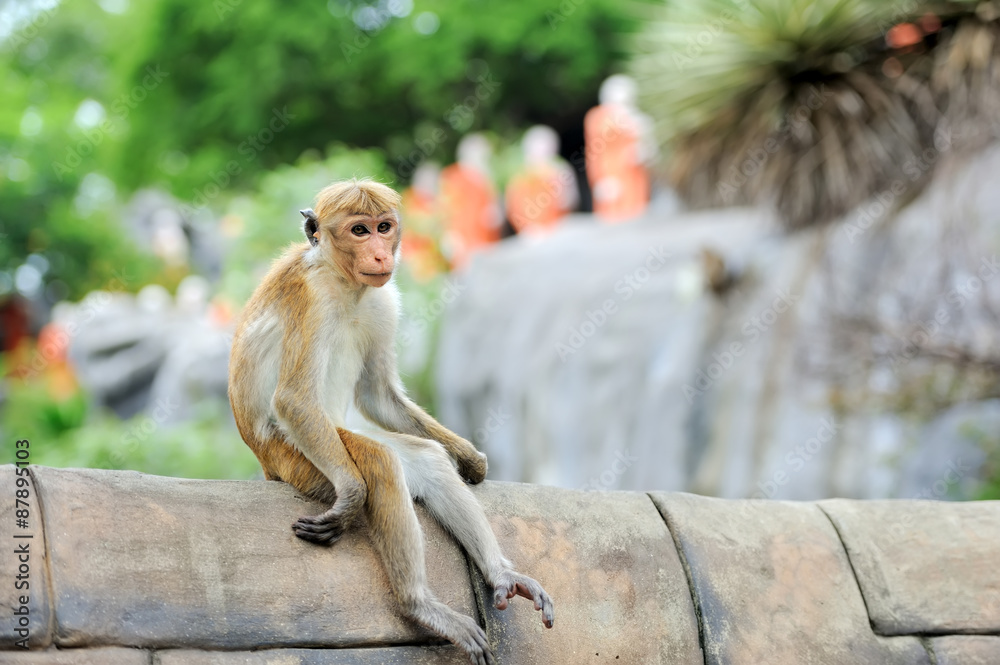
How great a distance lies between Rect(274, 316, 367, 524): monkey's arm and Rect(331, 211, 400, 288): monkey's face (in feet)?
0.75

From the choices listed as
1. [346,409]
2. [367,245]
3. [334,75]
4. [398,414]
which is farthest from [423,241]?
[367,245]

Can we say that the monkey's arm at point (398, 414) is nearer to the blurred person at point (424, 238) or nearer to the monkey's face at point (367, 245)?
the monkey's face at point (367, 245)

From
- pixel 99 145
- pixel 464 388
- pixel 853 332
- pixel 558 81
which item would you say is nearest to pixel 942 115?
pixel 853 332

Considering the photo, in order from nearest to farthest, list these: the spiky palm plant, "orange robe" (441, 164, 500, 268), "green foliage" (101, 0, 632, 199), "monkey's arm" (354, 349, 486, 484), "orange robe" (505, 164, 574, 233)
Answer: "monkey's arm" (354, 349, 486, 484) < the spiky palm plant < "orange robe" (505, 164, 574, 233) < "orange robe" (441, 164, 500, 268) < "green foliage" (101, 0, 632, 199)

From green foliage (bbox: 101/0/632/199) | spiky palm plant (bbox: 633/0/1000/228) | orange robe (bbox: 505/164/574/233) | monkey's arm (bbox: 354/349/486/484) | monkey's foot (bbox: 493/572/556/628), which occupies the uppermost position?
green foliage (bbox: 101/0/632/199)

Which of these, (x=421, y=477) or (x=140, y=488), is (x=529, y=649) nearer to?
(x=421, y=477)

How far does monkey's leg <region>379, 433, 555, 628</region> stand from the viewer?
3461 mm

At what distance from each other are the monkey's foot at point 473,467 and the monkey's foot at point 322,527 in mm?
533

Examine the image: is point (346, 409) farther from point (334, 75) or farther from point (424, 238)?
point (334, 75)

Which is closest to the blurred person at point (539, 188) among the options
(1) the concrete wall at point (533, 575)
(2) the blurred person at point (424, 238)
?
(2) the blurred person at point (424, 238)

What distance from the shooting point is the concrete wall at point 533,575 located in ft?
10.0

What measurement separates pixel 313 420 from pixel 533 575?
33.8 inches

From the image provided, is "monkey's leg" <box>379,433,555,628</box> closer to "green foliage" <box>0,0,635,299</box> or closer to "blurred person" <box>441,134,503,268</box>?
"blurred person" <box>441,134,503,268</box>

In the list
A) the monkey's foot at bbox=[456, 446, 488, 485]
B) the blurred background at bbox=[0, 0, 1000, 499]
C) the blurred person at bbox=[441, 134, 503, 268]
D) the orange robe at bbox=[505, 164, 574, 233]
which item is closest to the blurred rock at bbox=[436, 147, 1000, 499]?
the blurred background at bbox=[0, 0, 1000, 499]
